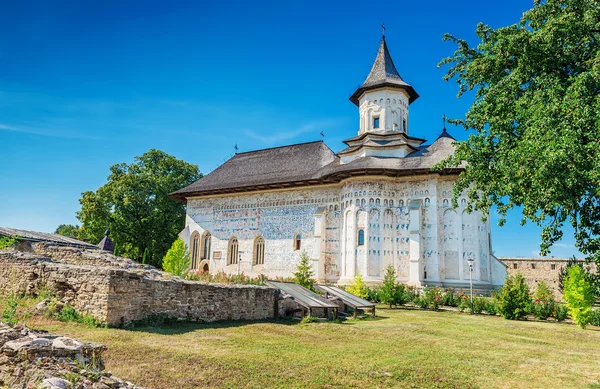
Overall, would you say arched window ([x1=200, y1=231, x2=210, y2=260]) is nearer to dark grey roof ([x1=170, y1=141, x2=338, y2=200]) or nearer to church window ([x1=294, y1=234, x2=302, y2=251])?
dark grey roof ([x1=170, y1=141, x2=338, y2=200])

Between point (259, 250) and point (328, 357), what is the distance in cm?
2312

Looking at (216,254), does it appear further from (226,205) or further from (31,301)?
(31,301)

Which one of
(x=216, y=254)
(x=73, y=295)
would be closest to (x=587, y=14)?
(x=73, y=295)

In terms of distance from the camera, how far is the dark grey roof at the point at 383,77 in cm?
2883

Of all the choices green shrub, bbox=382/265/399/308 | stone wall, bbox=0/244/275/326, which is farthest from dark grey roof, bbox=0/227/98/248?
green shrub, bbox=382/265/399/308

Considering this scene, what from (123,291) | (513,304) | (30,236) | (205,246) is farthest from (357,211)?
(123,291)

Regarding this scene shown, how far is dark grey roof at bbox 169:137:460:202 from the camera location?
992 inches

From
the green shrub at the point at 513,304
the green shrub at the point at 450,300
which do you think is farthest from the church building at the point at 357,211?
the green shrub at the point at 513,304

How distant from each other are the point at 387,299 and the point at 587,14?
45.0 feet

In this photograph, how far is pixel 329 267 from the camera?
2702 cm

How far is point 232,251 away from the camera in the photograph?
31.5 meters

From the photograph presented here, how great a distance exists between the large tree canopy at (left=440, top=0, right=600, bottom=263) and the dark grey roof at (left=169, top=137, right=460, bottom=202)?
14.3m

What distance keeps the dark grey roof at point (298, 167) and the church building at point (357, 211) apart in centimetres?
9

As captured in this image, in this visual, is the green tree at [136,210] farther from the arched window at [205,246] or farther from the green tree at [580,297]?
the green tree at [580,297]
